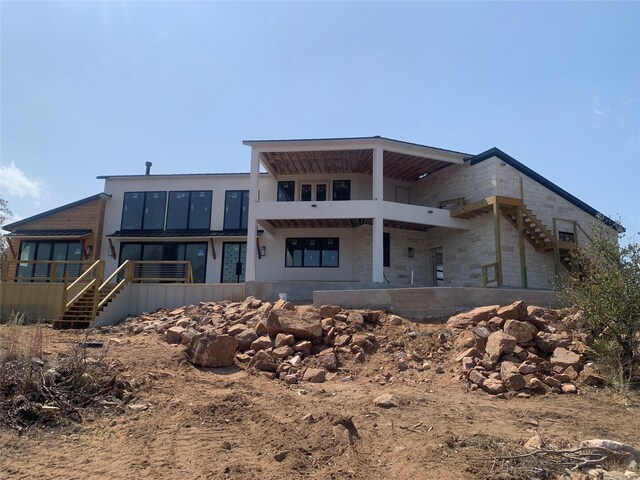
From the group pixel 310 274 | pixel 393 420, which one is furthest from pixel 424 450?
pixel 310 274

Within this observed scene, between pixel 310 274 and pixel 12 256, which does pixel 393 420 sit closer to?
pixel 310 274

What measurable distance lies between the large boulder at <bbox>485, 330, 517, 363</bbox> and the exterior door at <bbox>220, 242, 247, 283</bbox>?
14.8 m

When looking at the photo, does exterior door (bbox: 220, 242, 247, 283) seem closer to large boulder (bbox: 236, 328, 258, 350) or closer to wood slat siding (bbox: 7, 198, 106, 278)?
wood slat siding (bbox: 7, 198, 106, 278)

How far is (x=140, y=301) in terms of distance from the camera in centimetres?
1825

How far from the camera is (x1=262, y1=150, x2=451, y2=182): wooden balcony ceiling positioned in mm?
20938

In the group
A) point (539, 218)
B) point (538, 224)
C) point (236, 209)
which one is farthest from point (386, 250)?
point (236, 209)

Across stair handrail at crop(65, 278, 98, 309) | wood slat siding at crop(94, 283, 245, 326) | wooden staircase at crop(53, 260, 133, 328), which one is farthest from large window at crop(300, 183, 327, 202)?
stair handrail at crop(65, 278, 98, 309)

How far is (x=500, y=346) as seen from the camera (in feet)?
32.6

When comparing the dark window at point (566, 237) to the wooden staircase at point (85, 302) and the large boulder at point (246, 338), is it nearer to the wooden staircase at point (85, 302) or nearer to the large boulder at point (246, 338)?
the large boulder at point (246, 338)

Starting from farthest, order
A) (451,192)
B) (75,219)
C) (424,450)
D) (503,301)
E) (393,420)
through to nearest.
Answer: (75,219) < (451,192) < (503,301) < (393,420) < (424,450)

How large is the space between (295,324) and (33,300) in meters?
10.1

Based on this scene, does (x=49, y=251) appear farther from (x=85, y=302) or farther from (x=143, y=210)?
(x=85, y=302)

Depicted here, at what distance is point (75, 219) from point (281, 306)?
1597 cm

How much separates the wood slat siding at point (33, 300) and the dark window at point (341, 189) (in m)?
12.7
